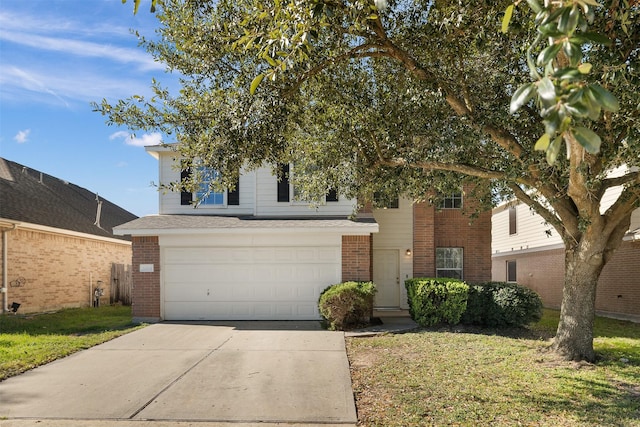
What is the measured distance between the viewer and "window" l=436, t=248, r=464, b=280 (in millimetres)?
15289

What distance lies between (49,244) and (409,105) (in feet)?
45.4

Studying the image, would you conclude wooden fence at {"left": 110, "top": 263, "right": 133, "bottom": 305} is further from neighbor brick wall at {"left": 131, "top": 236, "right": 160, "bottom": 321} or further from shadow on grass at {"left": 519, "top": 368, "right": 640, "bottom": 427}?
shadow on grass at {"left": 519, "top": 368, "right": 640, "bottom": 427}

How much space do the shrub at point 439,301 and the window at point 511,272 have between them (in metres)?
12.5

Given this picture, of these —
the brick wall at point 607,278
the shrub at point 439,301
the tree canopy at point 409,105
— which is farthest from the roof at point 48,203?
the brick wall at point 607,278

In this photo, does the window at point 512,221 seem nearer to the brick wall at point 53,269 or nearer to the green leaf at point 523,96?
the brick wall at point 53,269

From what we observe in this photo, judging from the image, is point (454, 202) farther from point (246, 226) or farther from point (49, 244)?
point (49, 244)

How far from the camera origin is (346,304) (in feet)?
37.1

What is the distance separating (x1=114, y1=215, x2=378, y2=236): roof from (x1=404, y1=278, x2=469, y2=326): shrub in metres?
2.16

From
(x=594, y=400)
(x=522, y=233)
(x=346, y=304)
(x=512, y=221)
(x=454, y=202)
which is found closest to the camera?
(x=594, y=400)

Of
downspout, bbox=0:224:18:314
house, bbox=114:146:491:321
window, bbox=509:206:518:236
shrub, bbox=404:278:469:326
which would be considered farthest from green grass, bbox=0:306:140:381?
window, bbox=509:206:518:236

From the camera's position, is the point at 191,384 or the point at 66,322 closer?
the point at 191,384

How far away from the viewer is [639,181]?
274 inches

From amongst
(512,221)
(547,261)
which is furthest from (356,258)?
(512,221)

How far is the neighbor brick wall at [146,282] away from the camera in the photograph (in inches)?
511
